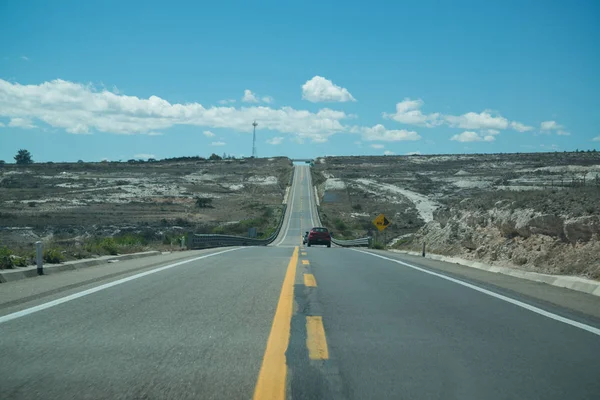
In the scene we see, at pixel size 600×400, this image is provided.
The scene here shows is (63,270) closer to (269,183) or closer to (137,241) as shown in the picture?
(137,241)

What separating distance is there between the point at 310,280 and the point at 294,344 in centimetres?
624

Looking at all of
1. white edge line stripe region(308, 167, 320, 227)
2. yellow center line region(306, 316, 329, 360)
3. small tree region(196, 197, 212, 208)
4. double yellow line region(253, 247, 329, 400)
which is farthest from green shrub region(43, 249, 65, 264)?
white edge line stripe region(308, 167, 320, 227)

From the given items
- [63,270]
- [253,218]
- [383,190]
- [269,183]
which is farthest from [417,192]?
[63,270]

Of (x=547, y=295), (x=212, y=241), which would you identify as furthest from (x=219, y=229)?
(x=547, y=295)

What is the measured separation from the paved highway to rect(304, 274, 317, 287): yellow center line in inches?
24.1

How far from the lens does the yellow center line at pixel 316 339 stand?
5.96m

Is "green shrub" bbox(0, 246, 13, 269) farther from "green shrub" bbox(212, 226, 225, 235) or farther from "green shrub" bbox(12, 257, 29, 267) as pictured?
"green shrub" bbox(212, 226, 225, 235)

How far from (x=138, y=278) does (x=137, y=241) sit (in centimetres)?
1533

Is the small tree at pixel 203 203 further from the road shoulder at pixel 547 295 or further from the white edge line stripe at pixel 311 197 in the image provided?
the road shoulder at pixel 547 295

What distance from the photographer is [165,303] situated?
9133 mm

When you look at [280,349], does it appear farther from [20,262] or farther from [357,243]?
[357,243]

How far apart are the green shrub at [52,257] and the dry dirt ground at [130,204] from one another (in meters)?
3.35

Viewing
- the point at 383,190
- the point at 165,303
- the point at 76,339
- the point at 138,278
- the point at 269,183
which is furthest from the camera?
the point at 269,183

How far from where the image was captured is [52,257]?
15.3 meters
